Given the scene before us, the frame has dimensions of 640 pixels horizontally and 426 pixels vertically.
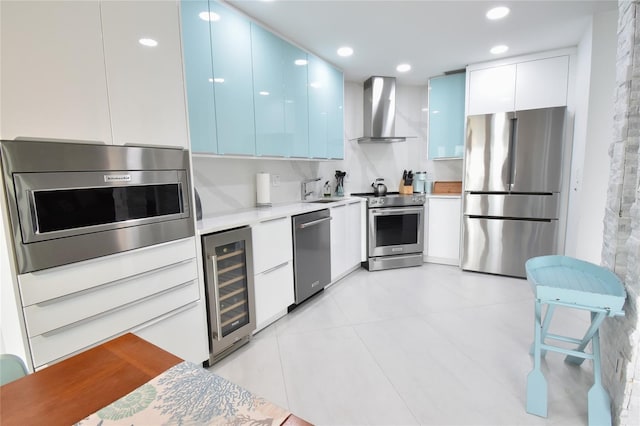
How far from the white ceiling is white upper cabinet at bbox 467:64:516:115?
160mm

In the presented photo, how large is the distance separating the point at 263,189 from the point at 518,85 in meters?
3.08

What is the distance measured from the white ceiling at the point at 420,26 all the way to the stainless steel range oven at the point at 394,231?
65.5 inches

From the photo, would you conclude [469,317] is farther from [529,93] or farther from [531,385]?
[529,93]

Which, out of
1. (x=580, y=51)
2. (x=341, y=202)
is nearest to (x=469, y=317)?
(x=341, y=202)

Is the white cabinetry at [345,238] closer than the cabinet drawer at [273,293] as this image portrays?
No

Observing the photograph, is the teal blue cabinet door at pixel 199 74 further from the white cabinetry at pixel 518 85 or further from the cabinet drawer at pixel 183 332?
the white cabinetry at pixel 518 85

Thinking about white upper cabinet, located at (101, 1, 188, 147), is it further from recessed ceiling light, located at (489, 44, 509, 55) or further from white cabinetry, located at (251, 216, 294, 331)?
recessed ceiling light, located at (489, 44, 509, 55)

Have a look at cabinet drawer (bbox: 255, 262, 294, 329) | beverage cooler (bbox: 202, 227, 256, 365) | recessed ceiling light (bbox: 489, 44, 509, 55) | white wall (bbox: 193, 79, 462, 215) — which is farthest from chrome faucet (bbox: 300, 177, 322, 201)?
recessed ceiling light (bbox: 489, 44, 509, 55)

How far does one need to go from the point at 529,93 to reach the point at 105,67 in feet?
12.8

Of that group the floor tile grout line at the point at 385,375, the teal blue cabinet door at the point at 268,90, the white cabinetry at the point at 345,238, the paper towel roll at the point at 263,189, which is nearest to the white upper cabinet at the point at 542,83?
the white cabinetry at the point at 345,238

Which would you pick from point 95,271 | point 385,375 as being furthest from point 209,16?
point 385,375

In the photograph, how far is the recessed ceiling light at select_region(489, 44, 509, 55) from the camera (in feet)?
10.1

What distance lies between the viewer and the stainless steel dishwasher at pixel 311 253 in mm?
2674

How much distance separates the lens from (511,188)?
3344 millimetres
